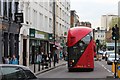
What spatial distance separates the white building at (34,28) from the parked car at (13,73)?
2737 centimetres

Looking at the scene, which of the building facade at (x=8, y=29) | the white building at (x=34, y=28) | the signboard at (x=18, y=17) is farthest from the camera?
the white building at (x=34, y=28)

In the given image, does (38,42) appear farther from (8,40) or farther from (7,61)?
(7,61)

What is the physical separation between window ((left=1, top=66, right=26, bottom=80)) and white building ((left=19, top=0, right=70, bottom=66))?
2761 centimetres

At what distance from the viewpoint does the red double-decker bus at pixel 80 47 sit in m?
33.7

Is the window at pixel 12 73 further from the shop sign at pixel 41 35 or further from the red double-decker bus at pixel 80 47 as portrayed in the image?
the shop sign at pixel 41 35

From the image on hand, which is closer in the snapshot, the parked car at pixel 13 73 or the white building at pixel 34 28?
the parked car at pixel 13 73

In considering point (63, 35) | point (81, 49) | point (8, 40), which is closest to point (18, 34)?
point (8, 40)

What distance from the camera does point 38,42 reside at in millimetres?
51812

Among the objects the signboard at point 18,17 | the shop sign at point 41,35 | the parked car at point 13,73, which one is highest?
the signboard at point 18,17

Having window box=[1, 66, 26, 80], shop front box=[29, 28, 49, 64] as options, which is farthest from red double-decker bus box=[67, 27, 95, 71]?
window box=[1, 66, 26, 80]

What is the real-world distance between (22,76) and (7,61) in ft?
58.3

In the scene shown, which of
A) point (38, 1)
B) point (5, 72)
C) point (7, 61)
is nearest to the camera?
point (5, 72)

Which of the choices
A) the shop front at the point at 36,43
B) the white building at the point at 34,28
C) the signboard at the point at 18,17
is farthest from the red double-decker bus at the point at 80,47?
the shop front at the point at 36,43

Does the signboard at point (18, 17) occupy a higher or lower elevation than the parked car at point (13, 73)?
higher
